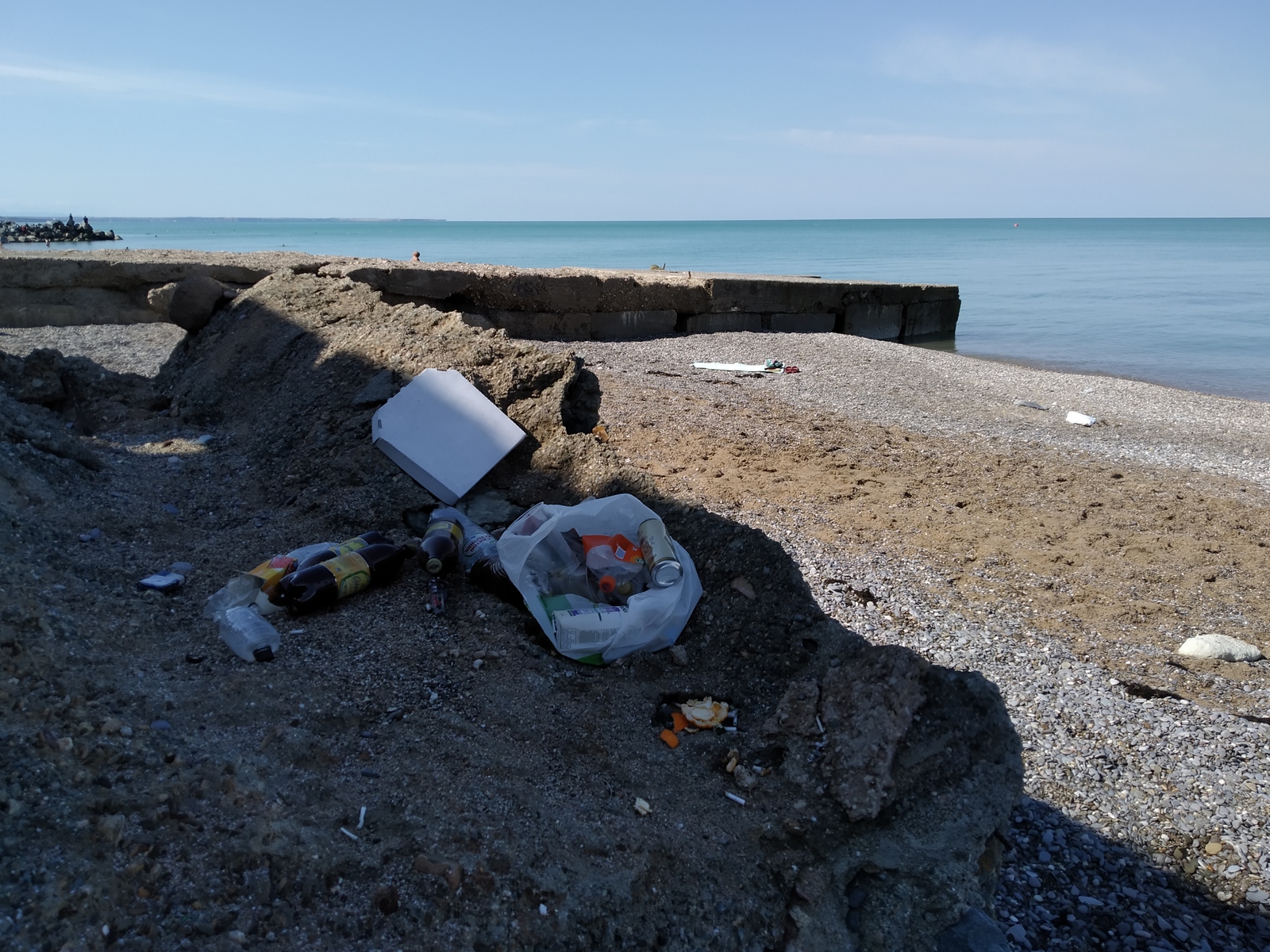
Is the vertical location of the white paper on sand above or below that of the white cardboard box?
below

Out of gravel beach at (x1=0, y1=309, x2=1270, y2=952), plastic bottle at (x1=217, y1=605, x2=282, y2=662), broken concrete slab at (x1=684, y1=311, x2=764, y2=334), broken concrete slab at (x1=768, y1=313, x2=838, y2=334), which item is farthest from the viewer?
broken concrete slab at (x1=768, y1=313, x2=838, y2=334)

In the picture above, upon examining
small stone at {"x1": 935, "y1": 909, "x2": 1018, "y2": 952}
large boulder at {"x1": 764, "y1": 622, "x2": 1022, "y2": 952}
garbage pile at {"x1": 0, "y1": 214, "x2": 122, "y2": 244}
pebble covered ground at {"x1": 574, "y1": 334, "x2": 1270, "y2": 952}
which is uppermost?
garbage pile at {"x1": 0, "y1": 214, "x2": 122, "y2": 244}

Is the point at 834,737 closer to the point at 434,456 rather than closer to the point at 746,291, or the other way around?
the point at 434,456

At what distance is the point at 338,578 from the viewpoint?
3145 mm

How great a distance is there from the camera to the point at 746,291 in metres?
14.4

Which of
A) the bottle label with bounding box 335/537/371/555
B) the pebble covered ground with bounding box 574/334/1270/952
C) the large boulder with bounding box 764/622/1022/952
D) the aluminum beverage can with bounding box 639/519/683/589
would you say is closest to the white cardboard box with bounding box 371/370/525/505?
the bottle label with bounding box 335/537/371/555

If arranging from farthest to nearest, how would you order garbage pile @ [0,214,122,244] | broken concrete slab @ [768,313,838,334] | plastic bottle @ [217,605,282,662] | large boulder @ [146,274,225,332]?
garbage pile @ [0,214,122,244] → broken concrete slab @ [768,313,838,334] → large boulder @ [146,274,225,332] → plastic bottle @ [217,605,282,662]

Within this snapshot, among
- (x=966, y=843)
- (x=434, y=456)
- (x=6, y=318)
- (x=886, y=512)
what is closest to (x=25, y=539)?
(x=434, y=456)

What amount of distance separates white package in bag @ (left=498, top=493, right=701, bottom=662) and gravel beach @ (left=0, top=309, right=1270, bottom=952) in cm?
18

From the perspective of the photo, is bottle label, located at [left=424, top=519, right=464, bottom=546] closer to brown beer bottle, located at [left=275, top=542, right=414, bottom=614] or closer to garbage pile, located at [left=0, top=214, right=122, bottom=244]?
brown beer bottle, located at [left=275, top=542, right=414, bottom=614]

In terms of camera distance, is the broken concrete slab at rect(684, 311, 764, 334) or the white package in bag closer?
the white package in bag

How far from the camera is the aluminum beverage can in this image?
323 centimetres

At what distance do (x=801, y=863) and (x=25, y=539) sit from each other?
9.10 feet

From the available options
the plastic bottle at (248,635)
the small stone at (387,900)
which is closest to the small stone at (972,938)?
the small stone at (387,900)
